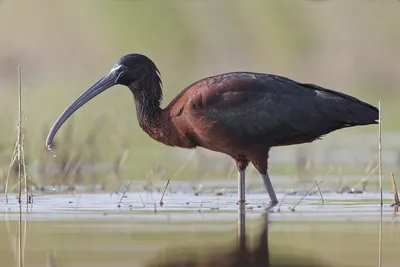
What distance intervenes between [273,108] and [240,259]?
4266 mm

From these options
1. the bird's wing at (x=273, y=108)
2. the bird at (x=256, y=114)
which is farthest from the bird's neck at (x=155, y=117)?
the bird's wing at (x=273, y=108)

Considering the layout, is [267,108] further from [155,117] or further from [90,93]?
[90,93]

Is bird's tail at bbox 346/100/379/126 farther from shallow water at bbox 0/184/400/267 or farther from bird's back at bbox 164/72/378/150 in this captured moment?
shallow water at bbox 0/184/400/267

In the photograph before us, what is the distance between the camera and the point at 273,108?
12.7m

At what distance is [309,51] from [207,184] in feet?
57.9

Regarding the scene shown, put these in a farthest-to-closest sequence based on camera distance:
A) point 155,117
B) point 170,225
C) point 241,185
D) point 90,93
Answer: point 155,117 → point 90,93 → point 241,185 → point 170,225

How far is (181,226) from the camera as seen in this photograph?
10375mm

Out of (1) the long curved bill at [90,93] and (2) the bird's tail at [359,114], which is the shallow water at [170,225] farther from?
(1) the long curved bill at [90,93]

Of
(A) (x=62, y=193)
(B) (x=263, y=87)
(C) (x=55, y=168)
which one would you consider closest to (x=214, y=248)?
(B) (x=263, y=87)

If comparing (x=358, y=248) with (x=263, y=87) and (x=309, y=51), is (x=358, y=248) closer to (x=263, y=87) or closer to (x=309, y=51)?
(x=263, y=87)

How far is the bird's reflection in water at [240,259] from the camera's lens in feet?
27.3

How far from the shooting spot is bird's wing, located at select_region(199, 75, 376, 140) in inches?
496

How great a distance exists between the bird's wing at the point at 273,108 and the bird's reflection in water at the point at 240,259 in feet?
11.5

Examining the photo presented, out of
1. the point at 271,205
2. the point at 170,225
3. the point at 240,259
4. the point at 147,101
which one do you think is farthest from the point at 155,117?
the point at 240,259
